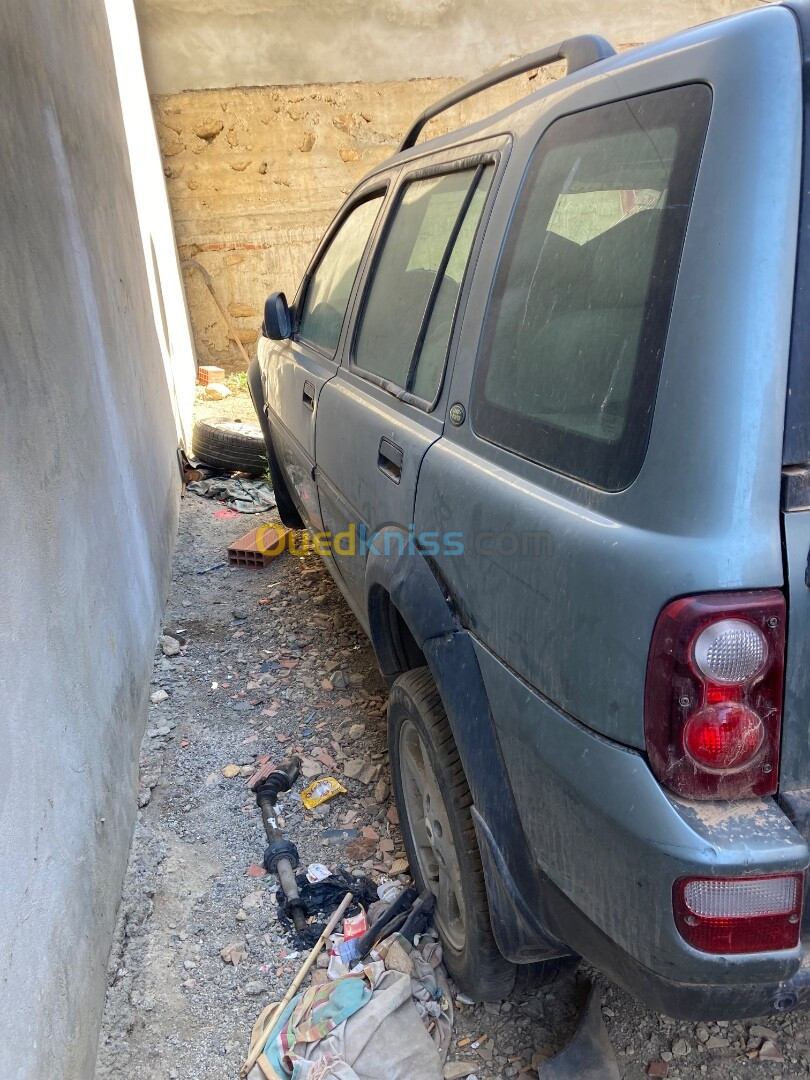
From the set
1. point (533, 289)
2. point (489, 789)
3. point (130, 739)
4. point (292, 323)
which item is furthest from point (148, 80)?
point (489, 789)

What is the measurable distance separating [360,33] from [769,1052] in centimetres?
1076

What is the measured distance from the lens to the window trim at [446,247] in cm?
199

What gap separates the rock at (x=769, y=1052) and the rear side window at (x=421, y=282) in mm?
1898

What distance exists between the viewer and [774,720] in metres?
1.25

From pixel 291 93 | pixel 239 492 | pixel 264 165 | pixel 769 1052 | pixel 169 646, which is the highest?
pixel 291 93

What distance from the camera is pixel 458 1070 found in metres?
1.99

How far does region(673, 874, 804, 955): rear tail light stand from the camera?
124 centimetres

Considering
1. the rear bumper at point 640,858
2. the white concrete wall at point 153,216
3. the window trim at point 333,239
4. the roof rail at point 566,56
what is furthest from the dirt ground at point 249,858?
the white concrete wall at point 153,216

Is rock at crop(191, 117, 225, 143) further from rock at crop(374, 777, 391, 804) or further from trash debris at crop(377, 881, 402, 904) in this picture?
trash debris at crop(377, 881, 402, 904)

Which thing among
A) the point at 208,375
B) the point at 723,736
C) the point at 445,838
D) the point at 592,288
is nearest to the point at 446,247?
the point at 592,288

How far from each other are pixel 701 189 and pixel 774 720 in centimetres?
86

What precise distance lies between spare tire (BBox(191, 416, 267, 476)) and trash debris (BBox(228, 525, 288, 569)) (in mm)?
1413

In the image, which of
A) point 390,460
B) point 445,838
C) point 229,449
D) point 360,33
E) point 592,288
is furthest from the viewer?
point 360,33

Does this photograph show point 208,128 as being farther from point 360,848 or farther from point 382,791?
point 360,848
